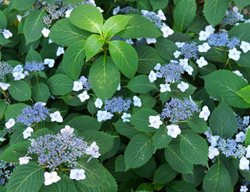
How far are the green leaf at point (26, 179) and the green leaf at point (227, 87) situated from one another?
105 centimetres

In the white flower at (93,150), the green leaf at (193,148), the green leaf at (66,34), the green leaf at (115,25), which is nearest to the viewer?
the white flower at (93,150)

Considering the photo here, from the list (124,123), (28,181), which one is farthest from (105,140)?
(28,181)

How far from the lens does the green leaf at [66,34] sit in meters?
2.60

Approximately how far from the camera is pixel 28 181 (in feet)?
6.39

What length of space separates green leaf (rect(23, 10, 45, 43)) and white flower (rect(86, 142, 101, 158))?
970 millimetres

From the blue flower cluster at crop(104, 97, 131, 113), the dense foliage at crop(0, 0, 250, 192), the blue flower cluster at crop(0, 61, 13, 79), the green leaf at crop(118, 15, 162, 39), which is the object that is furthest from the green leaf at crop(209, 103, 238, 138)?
the blue flower cluster at crop(0, 61, 13, 79)

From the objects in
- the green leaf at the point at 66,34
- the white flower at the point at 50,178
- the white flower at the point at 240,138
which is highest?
the green leaf at the point at 66,34

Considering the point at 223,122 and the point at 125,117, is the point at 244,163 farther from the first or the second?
the point at 125,117

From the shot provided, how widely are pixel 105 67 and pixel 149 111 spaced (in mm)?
383

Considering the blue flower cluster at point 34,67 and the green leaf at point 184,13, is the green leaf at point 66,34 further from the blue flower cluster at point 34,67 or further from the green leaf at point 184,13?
the green leaf at point 184,13

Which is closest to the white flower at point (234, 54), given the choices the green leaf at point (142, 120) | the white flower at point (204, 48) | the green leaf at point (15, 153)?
the white flower at point (204, 48)

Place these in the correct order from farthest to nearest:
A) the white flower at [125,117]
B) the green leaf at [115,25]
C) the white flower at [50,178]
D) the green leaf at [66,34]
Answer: the green leaf at [66,34], the green leaf at [115,25], the white flower at [125,117], the white flower at [50,178]

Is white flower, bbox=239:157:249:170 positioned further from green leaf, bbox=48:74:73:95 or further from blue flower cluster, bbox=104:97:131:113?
green leaf, bbox=48:74:73:95

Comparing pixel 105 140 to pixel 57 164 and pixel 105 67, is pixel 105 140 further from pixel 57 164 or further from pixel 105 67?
pixel 105 67
